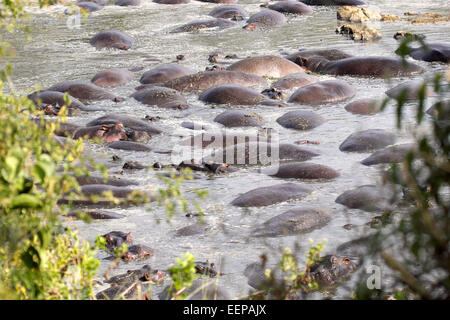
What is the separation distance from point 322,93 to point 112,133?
3011mm

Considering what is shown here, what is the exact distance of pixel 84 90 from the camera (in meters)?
10.9

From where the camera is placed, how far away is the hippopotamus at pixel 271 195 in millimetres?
6637

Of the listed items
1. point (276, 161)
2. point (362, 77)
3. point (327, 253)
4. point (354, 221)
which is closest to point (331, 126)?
point (276, 161)

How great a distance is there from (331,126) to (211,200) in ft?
9.09

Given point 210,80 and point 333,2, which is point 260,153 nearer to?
point 210,80

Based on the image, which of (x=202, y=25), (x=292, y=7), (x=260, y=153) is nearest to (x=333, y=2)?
(x=292, y=7)

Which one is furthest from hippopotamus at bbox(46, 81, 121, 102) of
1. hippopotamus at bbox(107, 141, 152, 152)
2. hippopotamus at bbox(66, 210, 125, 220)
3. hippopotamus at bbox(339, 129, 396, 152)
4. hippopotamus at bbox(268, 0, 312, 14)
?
hippopotamus at bbox(268, 0, 312, 14)

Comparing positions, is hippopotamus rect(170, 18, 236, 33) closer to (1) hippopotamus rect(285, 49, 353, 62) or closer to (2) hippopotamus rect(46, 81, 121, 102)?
(1) hippopotamus rect(285, 49, 353, 62)

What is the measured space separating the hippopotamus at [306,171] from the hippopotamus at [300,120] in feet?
5.47

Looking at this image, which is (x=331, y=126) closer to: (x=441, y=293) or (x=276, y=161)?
(x=276, y=161)

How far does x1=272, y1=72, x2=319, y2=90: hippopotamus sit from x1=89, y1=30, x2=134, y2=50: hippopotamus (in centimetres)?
413

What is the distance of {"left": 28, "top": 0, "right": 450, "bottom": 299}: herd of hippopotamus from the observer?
225 inches

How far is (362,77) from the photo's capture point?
1148 cm
